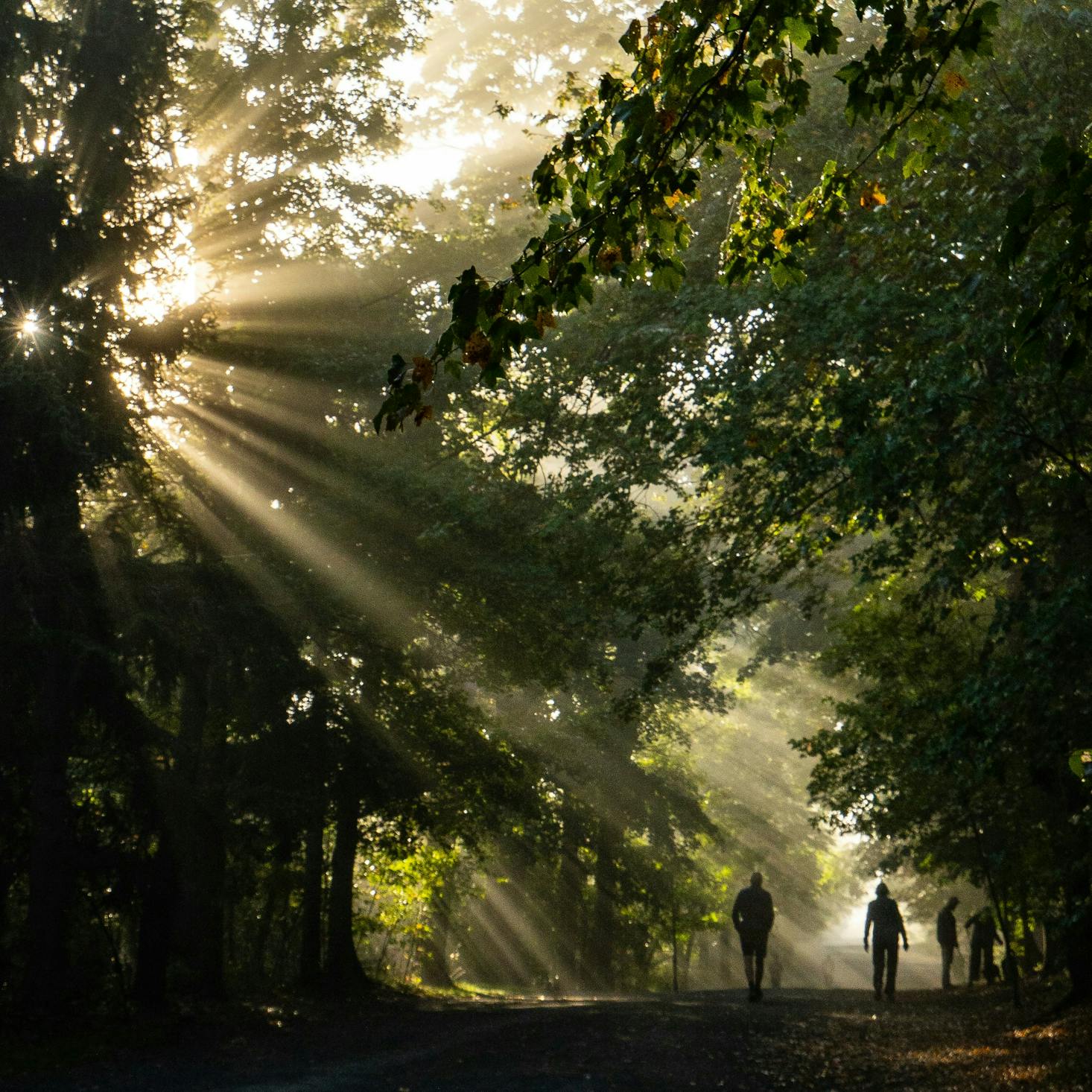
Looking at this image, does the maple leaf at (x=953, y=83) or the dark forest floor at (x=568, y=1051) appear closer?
the maple leaf at (x=953, y=83)

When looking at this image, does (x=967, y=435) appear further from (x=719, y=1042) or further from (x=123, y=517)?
(x=123, y=517)

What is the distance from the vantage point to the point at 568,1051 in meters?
10.8

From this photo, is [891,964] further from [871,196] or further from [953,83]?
[953,83]

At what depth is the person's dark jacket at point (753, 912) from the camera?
17.4 meters

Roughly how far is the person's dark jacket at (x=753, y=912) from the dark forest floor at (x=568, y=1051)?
1.15m

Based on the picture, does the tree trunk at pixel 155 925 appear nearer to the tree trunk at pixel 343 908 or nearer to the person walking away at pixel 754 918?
the tree trunk at pixel 343 908

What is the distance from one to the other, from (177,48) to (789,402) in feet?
31.3

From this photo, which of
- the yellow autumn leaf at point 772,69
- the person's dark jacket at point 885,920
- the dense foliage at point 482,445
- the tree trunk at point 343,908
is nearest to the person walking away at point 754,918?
the dense foliage at point 482,445

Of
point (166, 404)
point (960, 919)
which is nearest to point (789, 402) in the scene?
point (166, 404)

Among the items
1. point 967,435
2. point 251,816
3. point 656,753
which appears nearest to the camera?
point 967,435

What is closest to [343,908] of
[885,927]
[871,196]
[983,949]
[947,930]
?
[885,927]

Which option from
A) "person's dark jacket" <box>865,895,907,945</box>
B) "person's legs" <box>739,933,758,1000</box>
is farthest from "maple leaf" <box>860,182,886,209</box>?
"person's dark jacket" <box>865,895,907,945</box>

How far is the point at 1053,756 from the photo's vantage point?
10312 mm

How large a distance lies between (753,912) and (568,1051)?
7.26 meters
